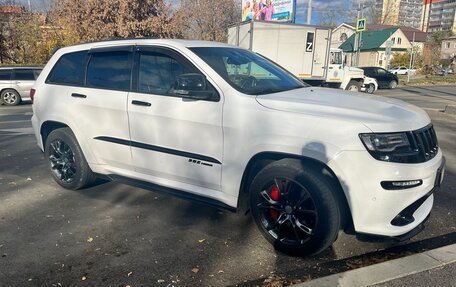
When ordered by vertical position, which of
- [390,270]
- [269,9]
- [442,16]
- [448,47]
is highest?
[442,16]

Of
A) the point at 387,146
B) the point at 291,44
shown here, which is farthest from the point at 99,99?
the point at 291,44

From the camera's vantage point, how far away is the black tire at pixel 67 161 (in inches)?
177

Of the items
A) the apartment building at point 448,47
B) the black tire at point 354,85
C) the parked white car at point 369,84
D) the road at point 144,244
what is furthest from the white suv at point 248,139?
the apartment building at point 448,47

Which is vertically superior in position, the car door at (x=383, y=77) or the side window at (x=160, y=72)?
the side window at (x=160, y=72)

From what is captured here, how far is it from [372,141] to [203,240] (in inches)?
70.2

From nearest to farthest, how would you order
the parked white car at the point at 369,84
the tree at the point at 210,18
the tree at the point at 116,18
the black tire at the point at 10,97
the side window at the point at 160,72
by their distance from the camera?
the side window at the point at 160,72 → the black tire at the point at 10,97 → the tree at the point at 116,18 → the parked white car at the point at 369,84 → the tree at the point at 210,18

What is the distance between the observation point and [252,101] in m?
3.23

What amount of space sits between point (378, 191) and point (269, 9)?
82.6 feet

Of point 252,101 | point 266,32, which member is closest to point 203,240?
point 252,101

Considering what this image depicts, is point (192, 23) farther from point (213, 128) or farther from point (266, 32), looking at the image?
point (213, 128)

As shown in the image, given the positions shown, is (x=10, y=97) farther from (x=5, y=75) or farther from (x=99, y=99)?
(x=99, y=99)

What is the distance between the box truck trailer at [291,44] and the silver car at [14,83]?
8639mm

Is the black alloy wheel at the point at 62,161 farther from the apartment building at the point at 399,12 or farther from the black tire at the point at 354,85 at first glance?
the apartment building at the point at 399,12

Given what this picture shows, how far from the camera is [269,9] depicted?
25922mm
